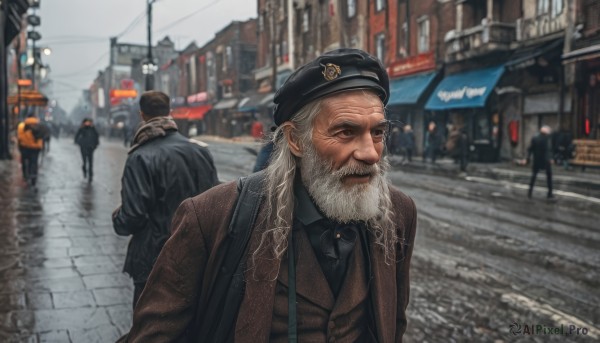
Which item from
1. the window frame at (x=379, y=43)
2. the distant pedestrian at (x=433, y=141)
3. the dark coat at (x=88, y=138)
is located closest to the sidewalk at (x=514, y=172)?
the distant pedestrian at (x=433, y=141)

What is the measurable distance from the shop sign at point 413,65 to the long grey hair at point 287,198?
26.6m

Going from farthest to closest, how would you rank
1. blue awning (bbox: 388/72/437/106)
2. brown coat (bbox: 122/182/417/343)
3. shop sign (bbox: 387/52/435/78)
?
1. shop sign (bbox: 387/52/435/78)
2. blue awning (bbox: 388/72/437/106)
3. brown coat (bbox: 122/182/417/343)

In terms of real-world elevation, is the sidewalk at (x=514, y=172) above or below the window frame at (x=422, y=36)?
below

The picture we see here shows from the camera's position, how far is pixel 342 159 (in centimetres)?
194

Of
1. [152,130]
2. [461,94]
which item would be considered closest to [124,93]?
[461,94]

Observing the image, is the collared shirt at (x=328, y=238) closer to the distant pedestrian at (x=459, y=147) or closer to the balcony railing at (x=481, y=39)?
the distant pedestrian at (x=459, y=147)

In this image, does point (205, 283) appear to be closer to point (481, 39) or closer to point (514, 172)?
point (514, 172)

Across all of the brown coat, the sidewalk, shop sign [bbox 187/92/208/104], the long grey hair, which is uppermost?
shop sign [bbox 187/92/208/104]

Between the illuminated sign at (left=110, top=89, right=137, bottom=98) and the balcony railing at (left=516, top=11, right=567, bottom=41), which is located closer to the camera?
the balcony railing at (left=516, top=11, right=567, bottom=41)

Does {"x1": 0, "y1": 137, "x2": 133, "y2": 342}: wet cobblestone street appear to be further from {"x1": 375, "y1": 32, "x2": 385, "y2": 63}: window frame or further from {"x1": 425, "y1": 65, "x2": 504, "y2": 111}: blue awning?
{"x1": 375, "y1": 32, "x2": 385, "y2": 63}: window frame

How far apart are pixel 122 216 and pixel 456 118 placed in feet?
79.5

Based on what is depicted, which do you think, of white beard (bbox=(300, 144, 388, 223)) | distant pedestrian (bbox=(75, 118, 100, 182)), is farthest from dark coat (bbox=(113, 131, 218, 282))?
distant pedestrian (bbox=(75, 118, 100, 182))

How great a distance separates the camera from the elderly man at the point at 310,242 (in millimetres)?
1837

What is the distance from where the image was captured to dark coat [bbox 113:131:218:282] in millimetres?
3617
